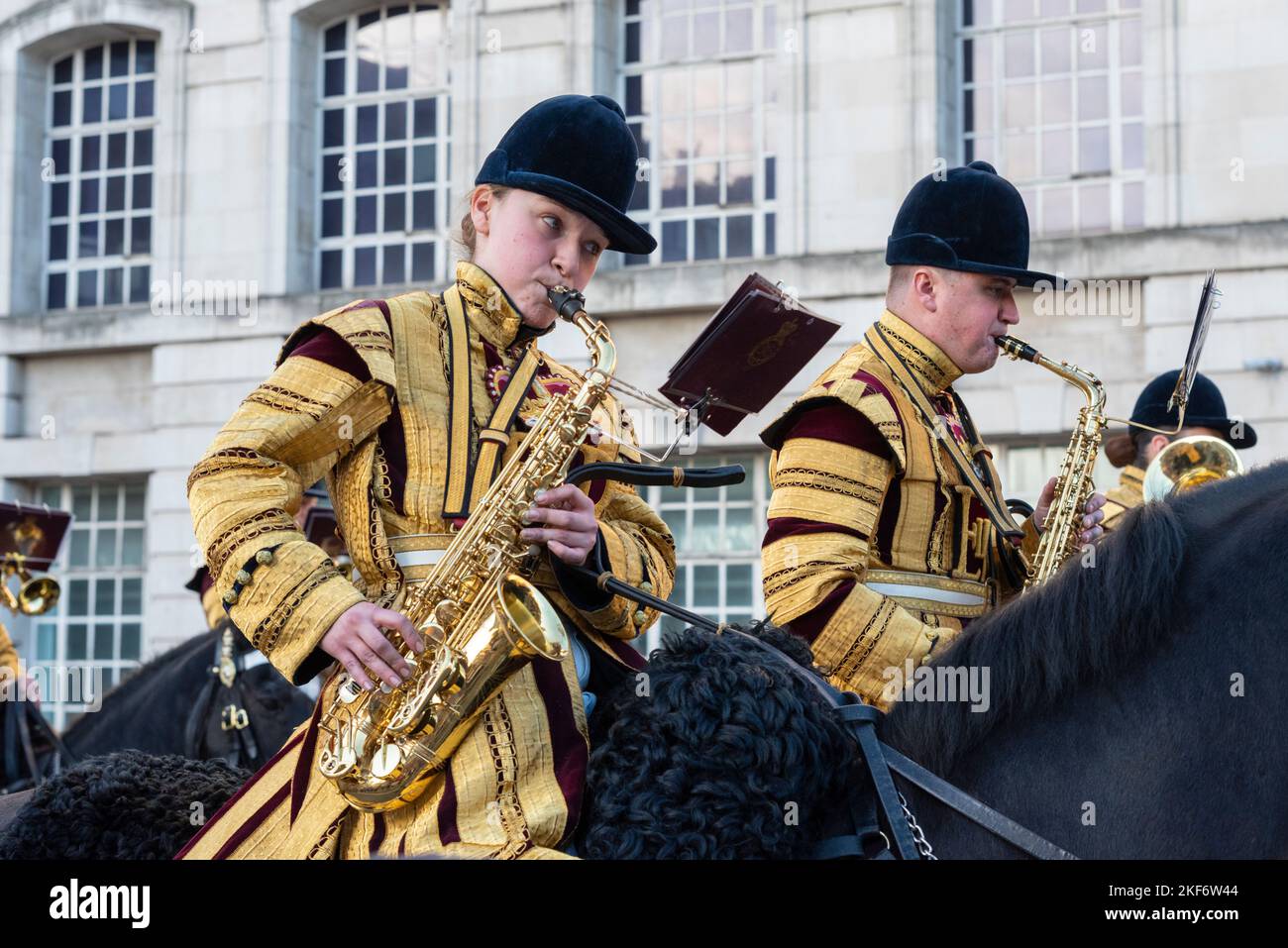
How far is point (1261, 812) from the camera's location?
2.30 m

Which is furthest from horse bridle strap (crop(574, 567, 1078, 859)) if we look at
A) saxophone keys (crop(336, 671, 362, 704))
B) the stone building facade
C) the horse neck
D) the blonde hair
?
the stone building facade

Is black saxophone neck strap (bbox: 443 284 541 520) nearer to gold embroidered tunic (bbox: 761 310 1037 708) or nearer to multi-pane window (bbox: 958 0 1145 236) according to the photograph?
gold embroidered tunic (bbox: 761 310 1037 708)

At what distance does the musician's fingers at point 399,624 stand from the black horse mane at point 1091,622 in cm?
76

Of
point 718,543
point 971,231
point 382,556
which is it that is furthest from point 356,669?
point 718,543

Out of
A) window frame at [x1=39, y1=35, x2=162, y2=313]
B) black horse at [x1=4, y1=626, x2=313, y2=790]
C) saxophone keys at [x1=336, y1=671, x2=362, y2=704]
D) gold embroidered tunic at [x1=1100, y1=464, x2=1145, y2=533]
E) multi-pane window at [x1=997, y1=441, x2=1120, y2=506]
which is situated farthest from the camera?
window frame at [x1=39, y1=35, x2=162, y2=313]

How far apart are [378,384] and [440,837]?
2.61 ft

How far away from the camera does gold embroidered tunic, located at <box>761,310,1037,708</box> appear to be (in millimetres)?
3412

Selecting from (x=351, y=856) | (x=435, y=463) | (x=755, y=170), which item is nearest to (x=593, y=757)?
(x=351, y=856)

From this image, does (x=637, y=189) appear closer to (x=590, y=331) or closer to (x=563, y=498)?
(x=590, y=331)

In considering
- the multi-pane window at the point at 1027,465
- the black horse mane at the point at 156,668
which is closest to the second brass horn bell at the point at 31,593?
the black horse mane at the point at 156,668

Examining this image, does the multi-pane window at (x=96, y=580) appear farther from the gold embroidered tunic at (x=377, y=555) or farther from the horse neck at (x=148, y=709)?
the gold embroidered tunic at (x=377, y=555)

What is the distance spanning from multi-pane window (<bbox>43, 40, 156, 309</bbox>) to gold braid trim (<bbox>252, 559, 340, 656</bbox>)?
1419 cm

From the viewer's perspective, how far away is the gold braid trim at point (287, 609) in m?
2.62

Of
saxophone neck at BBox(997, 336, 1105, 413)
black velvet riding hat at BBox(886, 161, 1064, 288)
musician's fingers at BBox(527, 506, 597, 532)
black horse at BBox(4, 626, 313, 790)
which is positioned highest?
black velvet riding hat at BBox(886, 161, 1064, 288)
